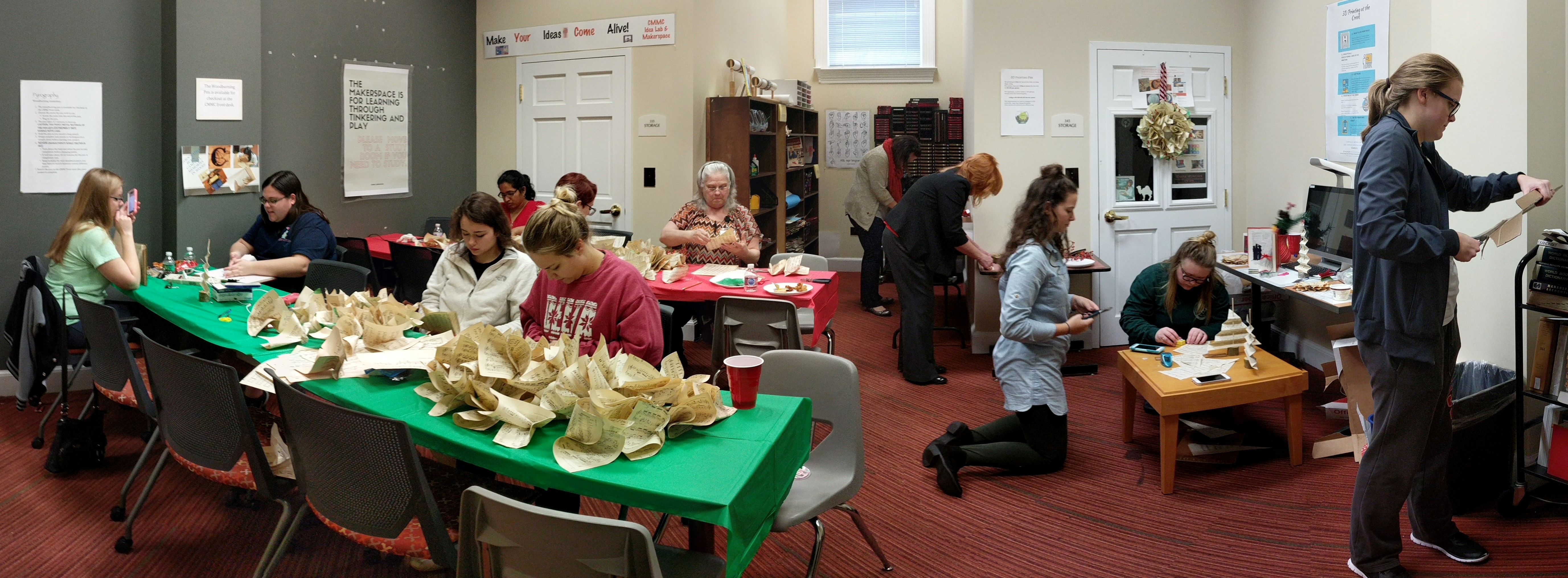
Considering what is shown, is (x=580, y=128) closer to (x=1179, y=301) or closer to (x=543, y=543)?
(x=1179, y=301)

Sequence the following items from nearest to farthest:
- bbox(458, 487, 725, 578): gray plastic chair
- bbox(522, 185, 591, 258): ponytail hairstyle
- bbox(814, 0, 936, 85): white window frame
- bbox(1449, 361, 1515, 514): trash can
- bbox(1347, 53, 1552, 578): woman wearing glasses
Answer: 1. bbox(458, 487, 725, 578): gray plastic chair
2. bbox(1347, 53, 1552, 578): woman wearing glasses
3. bbox(522, 185, 591, 258): ponytail hairstyle
4. bbox(1449, 361, 1515, 514): trash can
5. bbox(814, 0, 936, 85): white window frame

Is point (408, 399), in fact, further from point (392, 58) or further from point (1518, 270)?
point (392, 58)

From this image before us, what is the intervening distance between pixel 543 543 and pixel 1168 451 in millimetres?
2782

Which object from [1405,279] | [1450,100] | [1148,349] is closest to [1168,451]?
[1148,349]

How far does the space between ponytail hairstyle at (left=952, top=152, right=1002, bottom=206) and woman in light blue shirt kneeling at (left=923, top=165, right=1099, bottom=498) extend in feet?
4.71

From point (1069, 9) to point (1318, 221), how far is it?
2.02 metres

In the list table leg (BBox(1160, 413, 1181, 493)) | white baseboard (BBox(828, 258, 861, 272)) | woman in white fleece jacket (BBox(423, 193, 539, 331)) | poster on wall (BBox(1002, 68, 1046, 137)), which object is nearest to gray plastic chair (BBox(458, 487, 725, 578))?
woman in white fleece jacket (BBox(423, 193, 539, 331))

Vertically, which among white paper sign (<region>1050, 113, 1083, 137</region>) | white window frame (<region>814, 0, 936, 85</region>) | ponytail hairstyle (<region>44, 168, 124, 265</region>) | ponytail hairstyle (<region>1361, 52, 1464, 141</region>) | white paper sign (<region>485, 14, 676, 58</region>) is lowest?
ponytail hairstyle (<region>44, 168, 124, 265</region>)

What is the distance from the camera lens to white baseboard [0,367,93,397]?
17.1 ft

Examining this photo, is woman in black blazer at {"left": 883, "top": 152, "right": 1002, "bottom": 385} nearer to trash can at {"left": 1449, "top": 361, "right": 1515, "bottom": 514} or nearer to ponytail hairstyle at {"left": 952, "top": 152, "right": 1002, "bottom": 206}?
ponytail hairstyle at {"left": 952, "top": 152, "right": 1002, "bottom": 206}

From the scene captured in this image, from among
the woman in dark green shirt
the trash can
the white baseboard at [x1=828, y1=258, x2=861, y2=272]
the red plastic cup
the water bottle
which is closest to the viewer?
the red plastic cup

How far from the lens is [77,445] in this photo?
13.2ft

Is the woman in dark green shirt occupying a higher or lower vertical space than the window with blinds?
lower

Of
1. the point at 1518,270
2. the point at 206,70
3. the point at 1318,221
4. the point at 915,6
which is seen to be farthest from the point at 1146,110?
the point at 206,70
